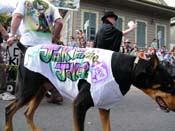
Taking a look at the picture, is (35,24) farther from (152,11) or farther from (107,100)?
(152,11)

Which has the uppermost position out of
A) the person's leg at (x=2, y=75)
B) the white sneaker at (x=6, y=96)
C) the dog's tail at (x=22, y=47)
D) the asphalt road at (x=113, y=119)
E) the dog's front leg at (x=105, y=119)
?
the dog's tail at (x=22, y=47)

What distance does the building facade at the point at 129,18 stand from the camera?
19672 mm

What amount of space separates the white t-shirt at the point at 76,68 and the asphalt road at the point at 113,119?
1.30 m

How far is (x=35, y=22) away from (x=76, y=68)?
113 centimetres

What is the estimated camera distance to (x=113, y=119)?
642 centimetres

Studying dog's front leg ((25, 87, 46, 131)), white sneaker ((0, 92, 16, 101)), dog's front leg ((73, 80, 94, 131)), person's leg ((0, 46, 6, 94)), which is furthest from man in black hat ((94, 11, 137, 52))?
white sneaker ((0, 92, 16, 101))

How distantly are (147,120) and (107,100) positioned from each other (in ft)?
8.18

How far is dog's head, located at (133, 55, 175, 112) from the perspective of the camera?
3.96 m

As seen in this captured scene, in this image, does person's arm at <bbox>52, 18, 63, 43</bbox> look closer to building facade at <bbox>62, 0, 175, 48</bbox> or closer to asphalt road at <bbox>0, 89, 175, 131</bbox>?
asphalt road at <bbox>0, 89, 175, 131</bbox>

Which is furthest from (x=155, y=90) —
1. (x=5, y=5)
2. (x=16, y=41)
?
(x=5, y=5)

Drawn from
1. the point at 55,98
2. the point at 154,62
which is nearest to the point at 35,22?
the point at 154,62

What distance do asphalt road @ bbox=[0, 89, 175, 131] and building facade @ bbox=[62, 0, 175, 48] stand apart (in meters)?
11.8

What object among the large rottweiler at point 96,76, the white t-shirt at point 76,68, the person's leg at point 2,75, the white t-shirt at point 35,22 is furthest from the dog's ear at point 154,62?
the person's leg at point 2,75

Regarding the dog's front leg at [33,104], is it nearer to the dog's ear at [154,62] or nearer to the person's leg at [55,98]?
the dog's ear at [154,62]
